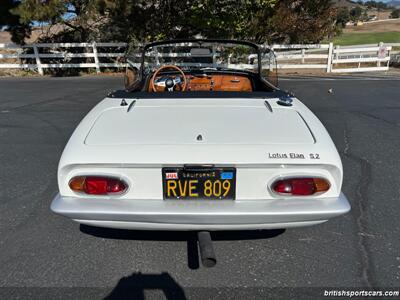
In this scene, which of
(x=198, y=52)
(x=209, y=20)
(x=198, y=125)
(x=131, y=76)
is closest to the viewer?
(x=198, y=125)

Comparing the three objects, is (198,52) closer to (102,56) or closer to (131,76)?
(131,76)

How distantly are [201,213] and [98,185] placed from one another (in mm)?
685

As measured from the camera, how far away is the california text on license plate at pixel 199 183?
1965 millimetres

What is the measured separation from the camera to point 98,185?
2.04m

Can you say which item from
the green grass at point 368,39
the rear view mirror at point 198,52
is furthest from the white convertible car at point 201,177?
the green grass at point 368,39

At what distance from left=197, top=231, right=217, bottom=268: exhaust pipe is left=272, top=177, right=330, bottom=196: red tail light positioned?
0.53 m

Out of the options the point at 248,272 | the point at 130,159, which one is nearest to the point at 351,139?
the point at 248,272

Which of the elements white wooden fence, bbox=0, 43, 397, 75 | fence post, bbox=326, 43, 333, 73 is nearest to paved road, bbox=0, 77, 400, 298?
fence post, bbox=326, 43, 333, 73

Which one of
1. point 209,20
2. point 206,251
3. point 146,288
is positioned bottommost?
point 146,288

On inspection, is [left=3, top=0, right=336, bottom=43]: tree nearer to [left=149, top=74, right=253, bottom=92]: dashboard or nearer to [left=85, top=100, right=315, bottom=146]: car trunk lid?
[left=149, top=74, right=253, bottom=92]: dashboard

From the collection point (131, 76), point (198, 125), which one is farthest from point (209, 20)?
point (198, 125)

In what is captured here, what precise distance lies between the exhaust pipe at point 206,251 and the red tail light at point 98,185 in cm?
58

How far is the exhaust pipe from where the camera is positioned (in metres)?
1.80

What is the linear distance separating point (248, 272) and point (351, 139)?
11.2 feet
